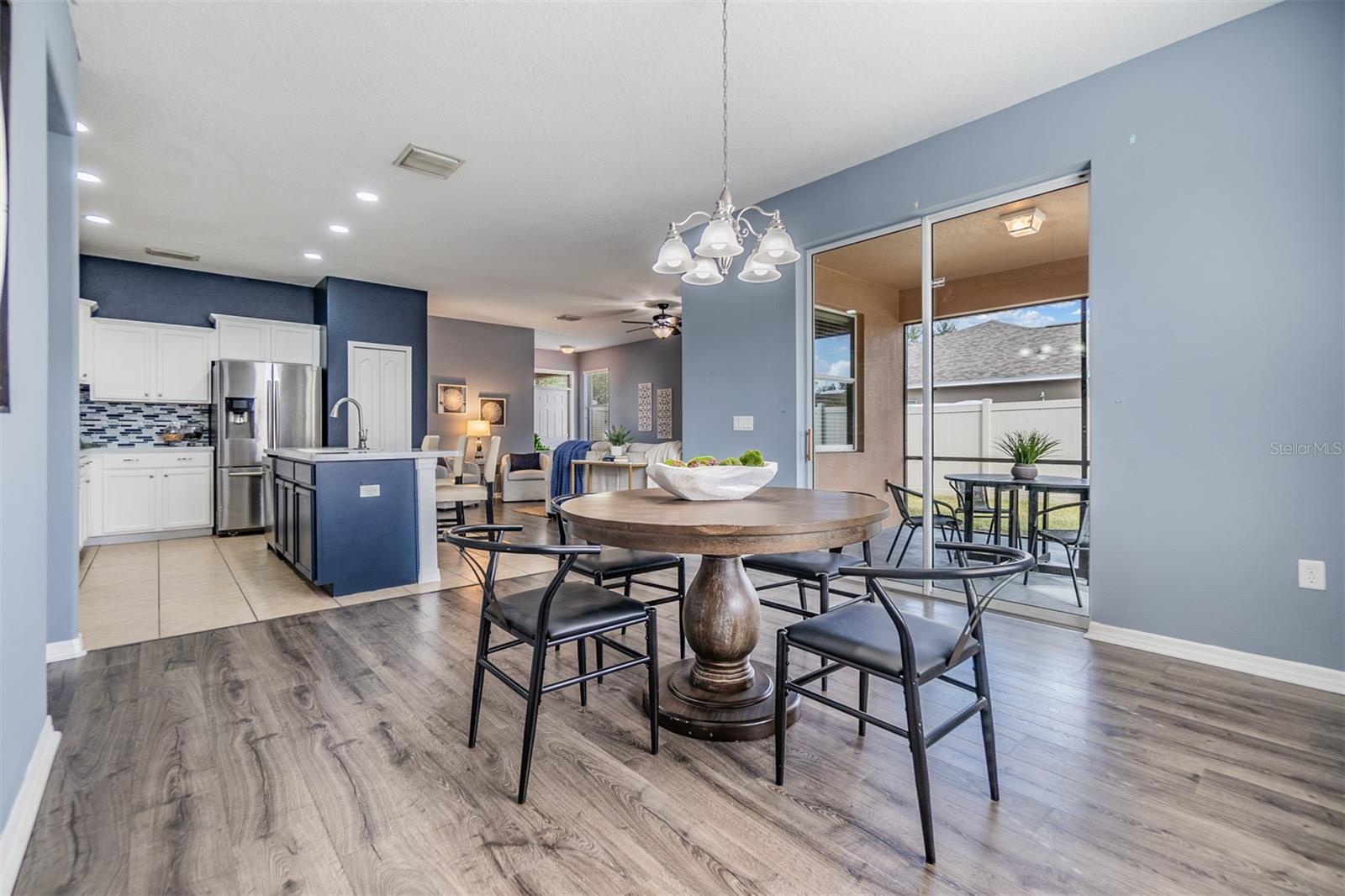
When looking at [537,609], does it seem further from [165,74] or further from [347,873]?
[165,74]

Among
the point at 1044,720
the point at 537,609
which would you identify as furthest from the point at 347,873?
the point at 1044,720

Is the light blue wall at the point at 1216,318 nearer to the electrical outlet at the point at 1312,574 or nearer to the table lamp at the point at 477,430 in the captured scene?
the electrical outlet at the point at 1312,574

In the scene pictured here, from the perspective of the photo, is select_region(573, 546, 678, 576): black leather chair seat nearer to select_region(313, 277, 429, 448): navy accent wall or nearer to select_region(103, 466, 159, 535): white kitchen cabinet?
select_region(313, 277, 429, 448): navy accent wall

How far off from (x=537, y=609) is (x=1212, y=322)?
120 inches

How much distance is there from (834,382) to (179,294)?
21.9ft

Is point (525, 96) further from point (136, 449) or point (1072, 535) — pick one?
point (136, 449)

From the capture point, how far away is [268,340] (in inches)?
258

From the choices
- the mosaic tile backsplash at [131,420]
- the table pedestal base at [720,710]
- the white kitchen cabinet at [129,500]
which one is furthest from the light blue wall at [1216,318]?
the mosaic tile backsplash at [131,420]

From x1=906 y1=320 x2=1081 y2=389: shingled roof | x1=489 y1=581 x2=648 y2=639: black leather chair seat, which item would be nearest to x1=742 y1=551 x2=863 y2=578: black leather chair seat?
x1=489 y1=581 x2=648 y2=639: black leather chair seat

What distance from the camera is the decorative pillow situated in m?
8.80

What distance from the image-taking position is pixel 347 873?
137 centimetres

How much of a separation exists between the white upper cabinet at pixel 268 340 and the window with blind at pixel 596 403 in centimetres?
582

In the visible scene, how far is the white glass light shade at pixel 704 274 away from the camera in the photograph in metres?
2.61

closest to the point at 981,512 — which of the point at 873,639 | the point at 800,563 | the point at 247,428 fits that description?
the point at 800,563
